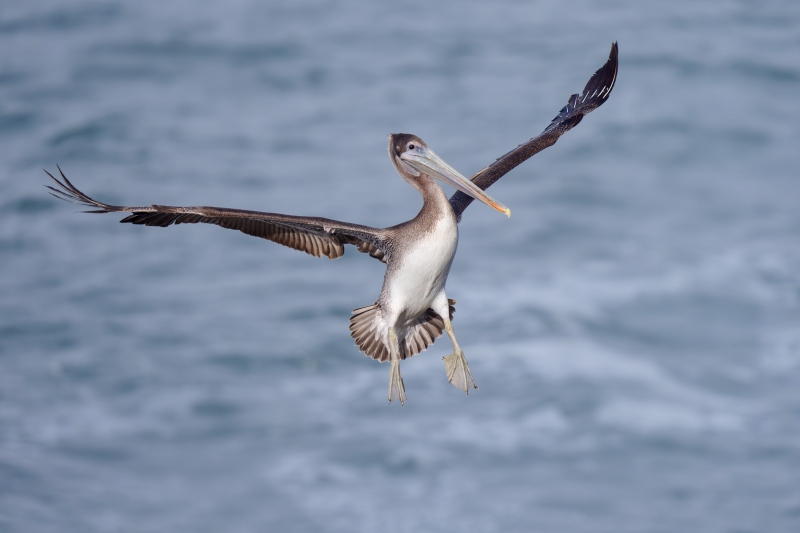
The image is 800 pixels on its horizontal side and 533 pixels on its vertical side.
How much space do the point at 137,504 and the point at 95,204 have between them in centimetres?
2694

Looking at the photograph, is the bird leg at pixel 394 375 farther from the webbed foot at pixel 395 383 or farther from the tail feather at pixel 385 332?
the tail feather at pixel 385 332

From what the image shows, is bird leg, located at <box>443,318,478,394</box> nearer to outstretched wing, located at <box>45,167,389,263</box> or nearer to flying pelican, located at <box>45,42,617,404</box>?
flying pelican, located at <box>45,42,617,404</box>

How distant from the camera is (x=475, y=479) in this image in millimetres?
34406

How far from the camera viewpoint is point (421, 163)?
36.1ft

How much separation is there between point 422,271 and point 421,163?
0.98 meters

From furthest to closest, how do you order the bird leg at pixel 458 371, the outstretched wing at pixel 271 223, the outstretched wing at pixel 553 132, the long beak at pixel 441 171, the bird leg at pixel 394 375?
the outstretched wing at pixel 553 132
the bird leg at pixel 458 371
the bird leg at pixel 394 375
the long beak at pixel 441 171
the outstretched wing at pixel 271 223

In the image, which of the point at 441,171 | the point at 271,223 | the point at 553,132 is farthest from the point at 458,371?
the point at 553,132

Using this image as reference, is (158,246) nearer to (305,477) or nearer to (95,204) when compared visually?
(305,477)

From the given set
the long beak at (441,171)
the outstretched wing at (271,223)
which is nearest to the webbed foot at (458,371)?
the outstretched wing at (271,223)

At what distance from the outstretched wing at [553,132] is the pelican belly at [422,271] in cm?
79

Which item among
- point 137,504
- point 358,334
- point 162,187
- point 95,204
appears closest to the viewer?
point 95,204

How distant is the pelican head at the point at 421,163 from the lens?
10844 millimetres

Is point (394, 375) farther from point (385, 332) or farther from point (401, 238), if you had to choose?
point (401, 238)

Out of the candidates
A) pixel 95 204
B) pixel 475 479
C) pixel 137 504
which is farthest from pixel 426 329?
pixel 137 504
